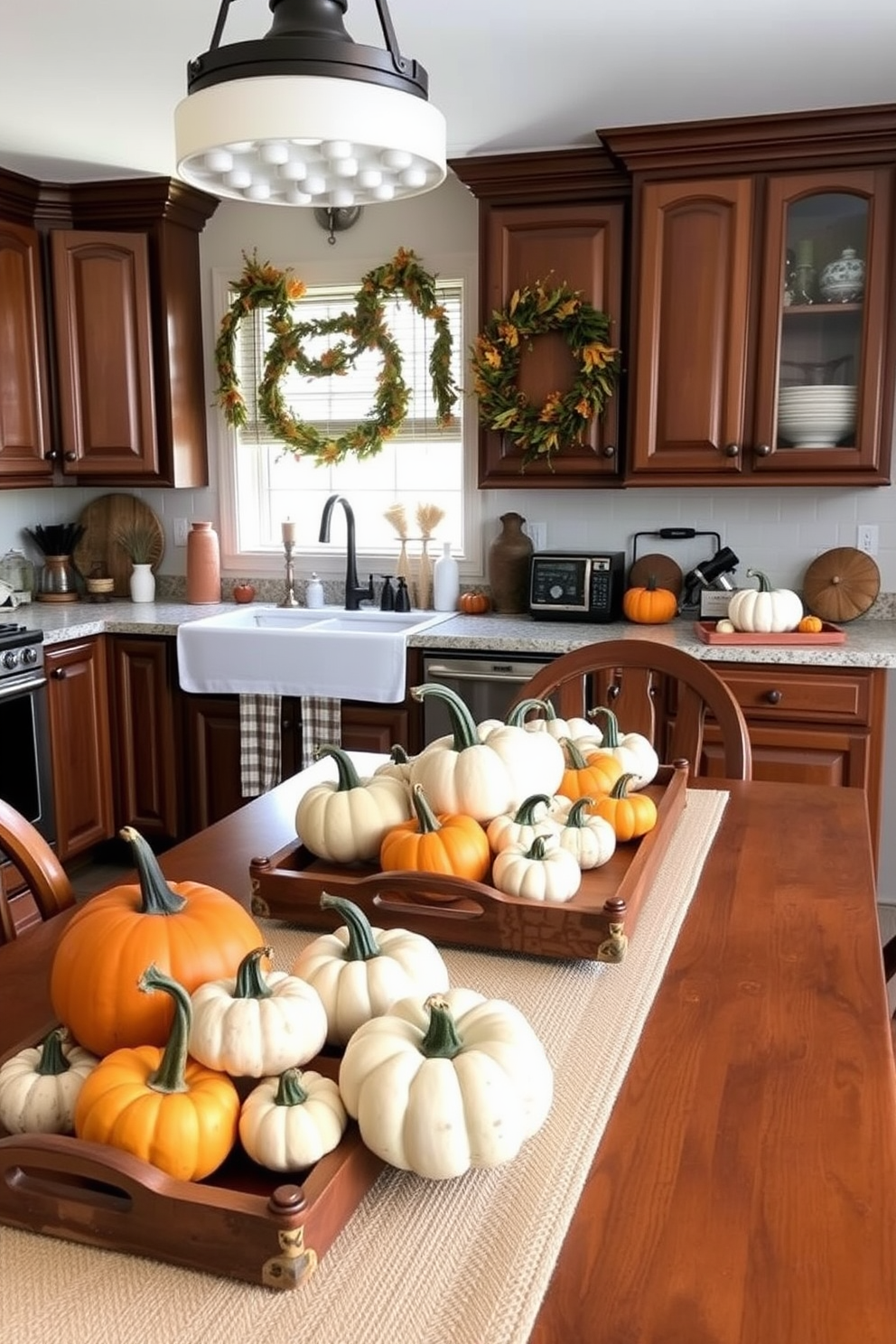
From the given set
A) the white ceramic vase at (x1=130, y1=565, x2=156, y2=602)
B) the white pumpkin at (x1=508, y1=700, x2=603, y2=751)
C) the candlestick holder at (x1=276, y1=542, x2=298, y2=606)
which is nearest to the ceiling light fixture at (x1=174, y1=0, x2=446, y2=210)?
the white pumpkin at (x1=508, y1=700, x2=603, y2=751)

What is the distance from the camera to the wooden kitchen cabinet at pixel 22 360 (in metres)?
3.97

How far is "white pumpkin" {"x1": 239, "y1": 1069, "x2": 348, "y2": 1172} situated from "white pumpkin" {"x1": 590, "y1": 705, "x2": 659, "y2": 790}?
0.88m

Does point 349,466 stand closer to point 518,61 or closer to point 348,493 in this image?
point 348,493

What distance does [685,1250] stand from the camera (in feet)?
2.68

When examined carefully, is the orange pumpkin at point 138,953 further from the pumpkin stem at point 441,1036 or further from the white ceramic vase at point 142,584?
the white ceramic vase at point 142,584

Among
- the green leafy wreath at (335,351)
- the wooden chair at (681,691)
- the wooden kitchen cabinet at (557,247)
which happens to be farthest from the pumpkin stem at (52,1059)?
the green leafy wreath at (335,351)

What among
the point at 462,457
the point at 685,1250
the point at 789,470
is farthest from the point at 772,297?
the point at 685,1250

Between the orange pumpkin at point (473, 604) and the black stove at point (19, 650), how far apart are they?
143cm

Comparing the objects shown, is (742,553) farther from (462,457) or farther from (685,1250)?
(685,1250)

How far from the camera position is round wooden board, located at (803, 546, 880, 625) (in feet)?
12.3

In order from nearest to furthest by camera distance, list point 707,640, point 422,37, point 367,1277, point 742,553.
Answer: point 367,1277, point 422,37, point 707,640, point 742,553

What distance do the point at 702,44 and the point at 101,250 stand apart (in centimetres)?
228

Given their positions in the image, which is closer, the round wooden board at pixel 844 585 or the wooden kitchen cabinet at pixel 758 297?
the wooden kitchen cabinet at pixel 758 297

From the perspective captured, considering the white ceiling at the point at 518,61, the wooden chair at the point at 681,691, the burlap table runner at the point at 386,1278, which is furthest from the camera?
the white ceiling at the point at 518,61
